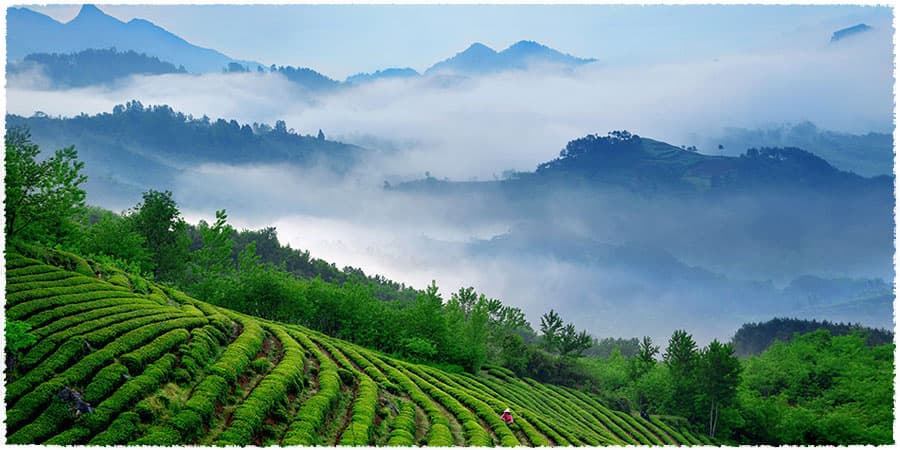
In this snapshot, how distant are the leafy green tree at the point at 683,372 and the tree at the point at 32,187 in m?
70.7

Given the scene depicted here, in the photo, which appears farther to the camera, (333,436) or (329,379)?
(329,379)

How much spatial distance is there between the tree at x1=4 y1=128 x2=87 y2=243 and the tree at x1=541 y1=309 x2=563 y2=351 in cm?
7940

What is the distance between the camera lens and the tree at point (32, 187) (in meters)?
37.4

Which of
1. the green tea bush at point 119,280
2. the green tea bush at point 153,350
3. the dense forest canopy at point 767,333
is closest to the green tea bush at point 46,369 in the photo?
the green tea bush at point 153,350

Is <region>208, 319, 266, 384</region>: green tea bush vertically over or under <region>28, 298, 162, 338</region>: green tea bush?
under

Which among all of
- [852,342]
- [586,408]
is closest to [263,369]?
[586,408]

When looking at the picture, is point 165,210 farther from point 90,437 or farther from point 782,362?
point 782,362

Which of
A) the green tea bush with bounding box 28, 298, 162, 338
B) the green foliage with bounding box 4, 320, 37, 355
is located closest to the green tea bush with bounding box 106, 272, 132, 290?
the green tea bush with bounding box 28, 298, 162, 338

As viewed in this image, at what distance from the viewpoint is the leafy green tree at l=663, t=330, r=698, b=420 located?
8194cm

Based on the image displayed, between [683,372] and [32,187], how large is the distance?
7706cm

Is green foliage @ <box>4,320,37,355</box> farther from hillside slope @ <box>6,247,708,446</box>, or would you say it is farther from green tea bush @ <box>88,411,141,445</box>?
green tea bush @ <box>88,411,141,445</box>

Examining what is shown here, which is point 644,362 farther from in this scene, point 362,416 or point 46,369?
point 46,369

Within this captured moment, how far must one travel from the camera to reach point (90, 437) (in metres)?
21.5

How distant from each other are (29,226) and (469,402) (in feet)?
94.4
